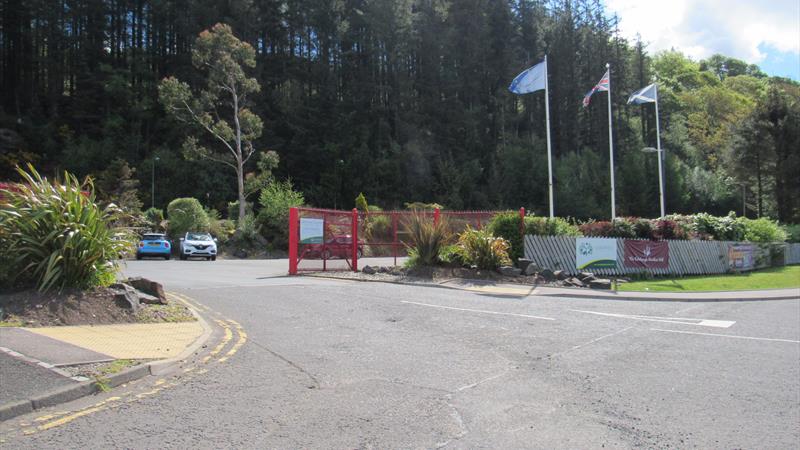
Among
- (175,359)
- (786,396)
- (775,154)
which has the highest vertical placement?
(775,154)

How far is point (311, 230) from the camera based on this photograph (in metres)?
19.2

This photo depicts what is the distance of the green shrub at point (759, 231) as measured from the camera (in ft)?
104

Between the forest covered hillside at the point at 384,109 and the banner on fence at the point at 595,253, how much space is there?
3708 centimetres

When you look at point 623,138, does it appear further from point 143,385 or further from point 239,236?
point 143,385

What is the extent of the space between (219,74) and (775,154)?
54507mm

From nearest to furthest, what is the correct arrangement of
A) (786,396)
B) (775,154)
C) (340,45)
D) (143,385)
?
(143,385) < (786,396) < (775,154) < (340,45)

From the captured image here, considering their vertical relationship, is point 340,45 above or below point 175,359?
above

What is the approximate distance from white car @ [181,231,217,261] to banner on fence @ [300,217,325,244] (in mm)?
11745

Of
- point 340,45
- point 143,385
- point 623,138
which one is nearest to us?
point 143,385

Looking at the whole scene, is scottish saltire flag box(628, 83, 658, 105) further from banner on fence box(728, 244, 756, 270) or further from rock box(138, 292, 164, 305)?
rock box(138, 292, 164, 305)

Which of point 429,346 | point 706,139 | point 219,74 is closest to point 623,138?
point 706,139

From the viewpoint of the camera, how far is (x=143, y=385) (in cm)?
605

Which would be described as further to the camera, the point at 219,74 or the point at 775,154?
the point at 775,154

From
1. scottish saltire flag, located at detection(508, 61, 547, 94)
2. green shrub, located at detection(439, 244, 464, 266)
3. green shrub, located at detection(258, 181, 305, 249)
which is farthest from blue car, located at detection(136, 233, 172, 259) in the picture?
scottish saltire flag, located at detection(508, 61, 547, 94)
